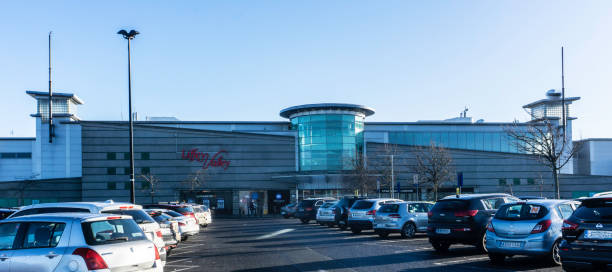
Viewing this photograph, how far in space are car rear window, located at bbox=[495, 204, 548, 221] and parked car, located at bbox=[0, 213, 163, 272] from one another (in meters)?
7.96

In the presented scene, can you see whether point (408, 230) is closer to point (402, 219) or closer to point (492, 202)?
point (402, 219)

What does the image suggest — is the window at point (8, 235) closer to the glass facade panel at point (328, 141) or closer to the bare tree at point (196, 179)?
the bare tree at point (196, 179)

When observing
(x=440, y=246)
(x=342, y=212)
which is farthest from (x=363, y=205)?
(x=440, y=246)

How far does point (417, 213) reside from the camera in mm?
20672

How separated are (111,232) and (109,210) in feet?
10.9

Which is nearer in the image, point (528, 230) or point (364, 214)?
point (528, 230)

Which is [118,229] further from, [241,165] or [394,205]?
[241,165]

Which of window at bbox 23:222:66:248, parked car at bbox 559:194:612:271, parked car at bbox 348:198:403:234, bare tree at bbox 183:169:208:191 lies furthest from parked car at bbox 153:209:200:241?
bare tree at bbox 183:169:208:191

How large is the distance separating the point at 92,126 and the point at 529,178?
46.9 meters

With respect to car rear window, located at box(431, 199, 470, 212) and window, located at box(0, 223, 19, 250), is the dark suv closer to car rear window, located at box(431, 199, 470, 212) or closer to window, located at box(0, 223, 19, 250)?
car rear window, located at box(431, 199, 470, 212)

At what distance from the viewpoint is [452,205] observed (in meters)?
14.9

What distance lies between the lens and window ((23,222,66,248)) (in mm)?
7793

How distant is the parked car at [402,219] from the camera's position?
66.8 feet

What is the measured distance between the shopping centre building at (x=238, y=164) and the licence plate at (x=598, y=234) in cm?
4270
